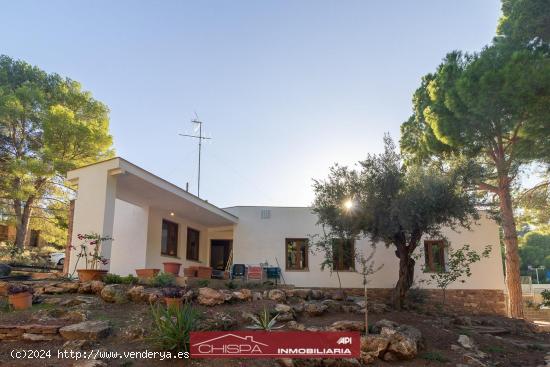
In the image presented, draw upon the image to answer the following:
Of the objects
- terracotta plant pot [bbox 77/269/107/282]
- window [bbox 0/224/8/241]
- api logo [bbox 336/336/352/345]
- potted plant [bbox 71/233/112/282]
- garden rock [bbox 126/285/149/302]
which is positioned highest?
window [bbox 0/224/8/241]

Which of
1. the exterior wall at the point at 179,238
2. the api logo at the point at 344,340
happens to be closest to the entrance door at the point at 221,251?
the exterior wall at the point at 179,238

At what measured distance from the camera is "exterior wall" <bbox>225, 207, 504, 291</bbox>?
1555 centimetres

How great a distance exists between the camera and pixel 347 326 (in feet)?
26.9

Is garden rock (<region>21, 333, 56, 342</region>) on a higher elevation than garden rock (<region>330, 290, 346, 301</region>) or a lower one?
lower

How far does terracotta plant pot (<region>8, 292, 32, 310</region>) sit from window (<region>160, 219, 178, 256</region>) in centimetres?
702

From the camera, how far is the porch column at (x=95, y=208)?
33.9ft

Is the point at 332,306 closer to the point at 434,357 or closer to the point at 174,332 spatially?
the point at 434,357

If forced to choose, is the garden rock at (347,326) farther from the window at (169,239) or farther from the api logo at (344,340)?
the window at (169,239)

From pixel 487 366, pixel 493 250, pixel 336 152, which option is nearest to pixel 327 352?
pixel 487 366

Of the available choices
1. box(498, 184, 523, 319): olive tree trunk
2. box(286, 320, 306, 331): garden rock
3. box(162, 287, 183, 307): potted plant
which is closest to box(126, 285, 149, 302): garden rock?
box(162, 287, 183, 307): potted plant

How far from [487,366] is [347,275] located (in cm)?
837

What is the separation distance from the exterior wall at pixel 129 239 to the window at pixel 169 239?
3.10 ft

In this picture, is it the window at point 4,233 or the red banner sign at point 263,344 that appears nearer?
the red banner sign at point 263,344

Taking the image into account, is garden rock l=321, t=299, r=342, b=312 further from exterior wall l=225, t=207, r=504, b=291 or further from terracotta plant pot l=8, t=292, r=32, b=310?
terracotta plant pot l=8, t=292, r=32, b=310
